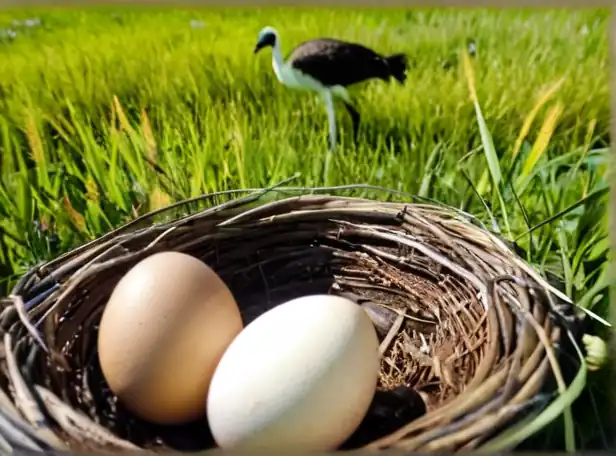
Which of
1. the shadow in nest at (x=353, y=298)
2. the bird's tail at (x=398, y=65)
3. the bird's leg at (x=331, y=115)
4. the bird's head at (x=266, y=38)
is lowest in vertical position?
the shadow in nest at (x=353, y=298)

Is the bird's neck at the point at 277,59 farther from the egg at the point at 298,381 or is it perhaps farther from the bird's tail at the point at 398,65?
the egg at the point at 298,381

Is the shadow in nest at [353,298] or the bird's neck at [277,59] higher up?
the bird's neck at [277,59]

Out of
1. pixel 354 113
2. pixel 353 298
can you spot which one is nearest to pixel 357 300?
pixel 353 298

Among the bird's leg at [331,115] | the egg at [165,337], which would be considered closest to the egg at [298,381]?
the egg at [165,337]

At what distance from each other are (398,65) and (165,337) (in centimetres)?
39

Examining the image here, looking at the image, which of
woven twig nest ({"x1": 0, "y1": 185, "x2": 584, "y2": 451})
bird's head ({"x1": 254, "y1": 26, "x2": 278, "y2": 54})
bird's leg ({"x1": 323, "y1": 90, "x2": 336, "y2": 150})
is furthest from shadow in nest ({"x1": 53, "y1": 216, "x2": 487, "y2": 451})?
bird's head ({"x1": 254, "y1": 26, "x2": 278, "y2": 54})

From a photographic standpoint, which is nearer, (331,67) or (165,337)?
(165,337)

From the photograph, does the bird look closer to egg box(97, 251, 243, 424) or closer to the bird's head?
the bird's head

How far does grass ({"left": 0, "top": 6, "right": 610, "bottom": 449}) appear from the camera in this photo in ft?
2.94

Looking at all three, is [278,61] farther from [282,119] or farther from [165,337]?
[165,337]

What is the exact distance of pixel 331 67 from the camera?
36.4 inches

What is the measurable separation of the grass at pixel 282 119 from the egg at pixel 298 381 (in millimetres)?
227

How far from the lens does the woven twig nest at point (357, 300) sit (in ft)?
2.37

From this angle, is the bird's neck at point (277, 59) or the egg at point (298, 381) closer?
the egg at point (298, 381)
